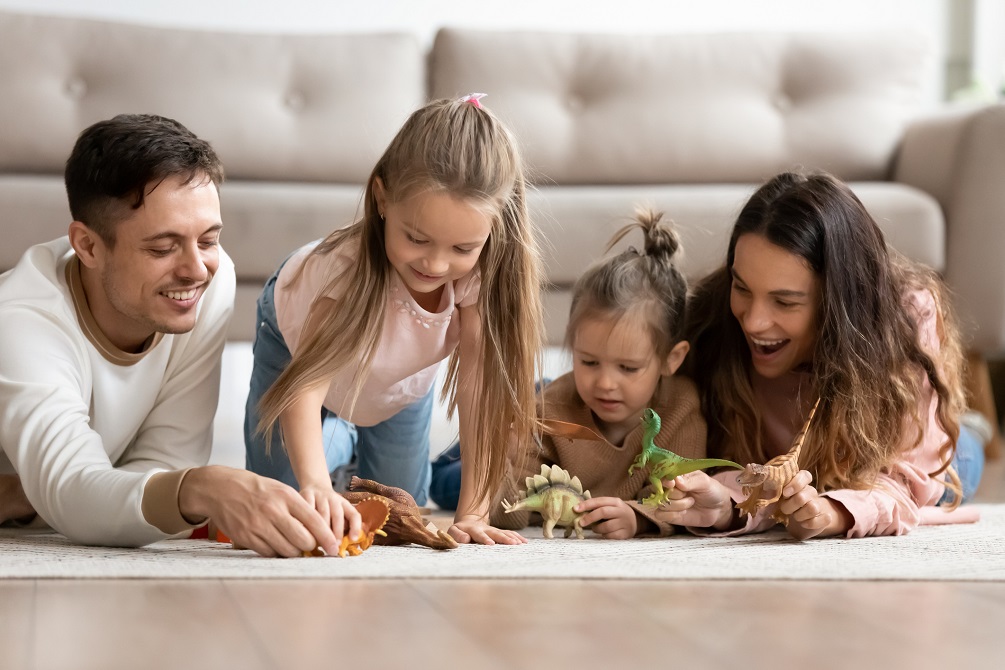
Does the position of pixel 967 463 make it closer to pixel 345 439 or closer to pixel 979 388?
pixel 979 388

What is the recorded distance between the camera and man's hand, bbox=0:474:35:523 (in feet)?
4.56

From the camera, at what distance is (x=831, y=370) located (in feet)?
4.98

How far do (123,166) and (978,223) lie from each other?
5.90 ft

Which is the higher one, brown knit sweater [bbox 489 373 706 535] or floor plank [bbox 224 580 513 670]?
floor plank [bbox 224 580 513 670]

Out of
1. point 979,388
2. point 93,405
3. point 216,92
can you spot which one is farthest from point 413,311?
point 979,388

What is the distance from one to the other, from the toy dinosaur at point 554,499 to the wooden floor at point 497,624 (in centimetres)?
44

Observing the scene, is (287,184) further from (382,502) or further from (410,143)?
(382,502)

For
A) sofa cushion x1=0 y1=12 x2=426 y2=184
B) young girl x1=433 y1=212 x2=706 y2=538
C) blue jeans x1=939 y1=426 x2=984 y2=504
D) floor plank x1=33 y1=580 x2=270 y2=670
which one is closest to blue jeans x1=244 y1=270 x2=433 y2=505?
young girl x1=433 y1=212 x2=706 y2=538

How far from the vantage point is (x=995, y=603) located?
0.97m

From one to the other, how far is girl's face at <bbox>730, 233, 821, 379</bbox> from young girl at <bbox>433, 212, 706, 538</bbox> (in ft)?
0.41

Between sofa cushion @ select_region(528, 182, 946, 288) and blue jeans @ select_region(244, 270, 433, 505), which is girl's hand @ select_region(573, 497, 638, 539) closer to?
blue jeans @ select_region(244, 270, 433, 505)

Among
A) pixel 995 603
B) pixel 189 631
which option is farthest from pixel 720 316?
pixel 189 631

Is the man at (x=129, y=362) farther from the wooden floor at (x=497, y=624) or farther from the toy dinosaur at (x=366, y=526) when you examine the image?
the wooden floor at (x=497, y=624)

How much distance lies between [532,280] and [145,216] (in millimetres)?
467
